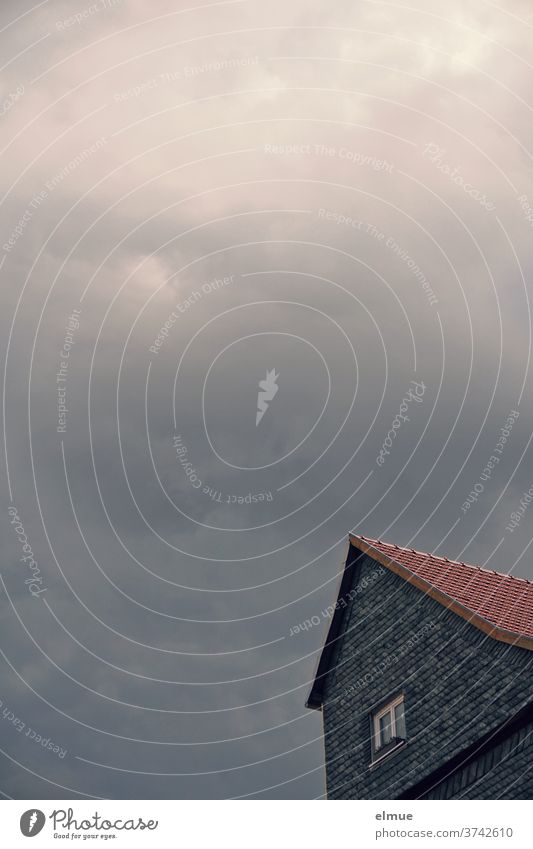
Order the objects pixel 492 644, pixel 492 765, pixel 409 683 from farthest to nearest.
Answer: pixel 409 683 < pixel 492 644 < pixel 492 765

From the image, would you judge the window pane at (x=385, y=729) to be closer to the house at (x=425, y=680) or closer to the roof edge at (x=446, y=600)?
the house at (x=425, y=680)

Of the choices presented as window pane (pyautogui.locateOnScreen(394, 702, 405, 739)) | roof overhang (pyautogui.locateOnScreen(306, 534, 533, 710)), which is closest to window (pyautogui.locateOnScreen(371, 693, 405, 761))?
window pane (pyautogui.locateOnScreen(394, 702, 405, 739))

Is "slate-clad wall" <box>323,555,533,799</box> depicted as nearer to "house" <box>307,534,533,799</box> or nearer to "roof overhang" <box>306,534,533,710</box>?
"house" <box>307,534,533,799</box>

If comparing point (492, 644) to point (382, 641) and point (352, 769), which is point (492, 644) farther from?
point (352, 769)

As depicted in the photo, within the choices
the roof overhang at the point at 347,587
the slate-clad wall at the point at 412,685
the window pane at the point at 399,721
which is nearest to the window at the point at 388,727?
the window pane at the point at 399,721

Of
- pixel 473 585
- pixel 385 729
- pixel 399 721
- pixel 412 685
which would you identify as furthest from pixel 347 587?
pixel 399 721
